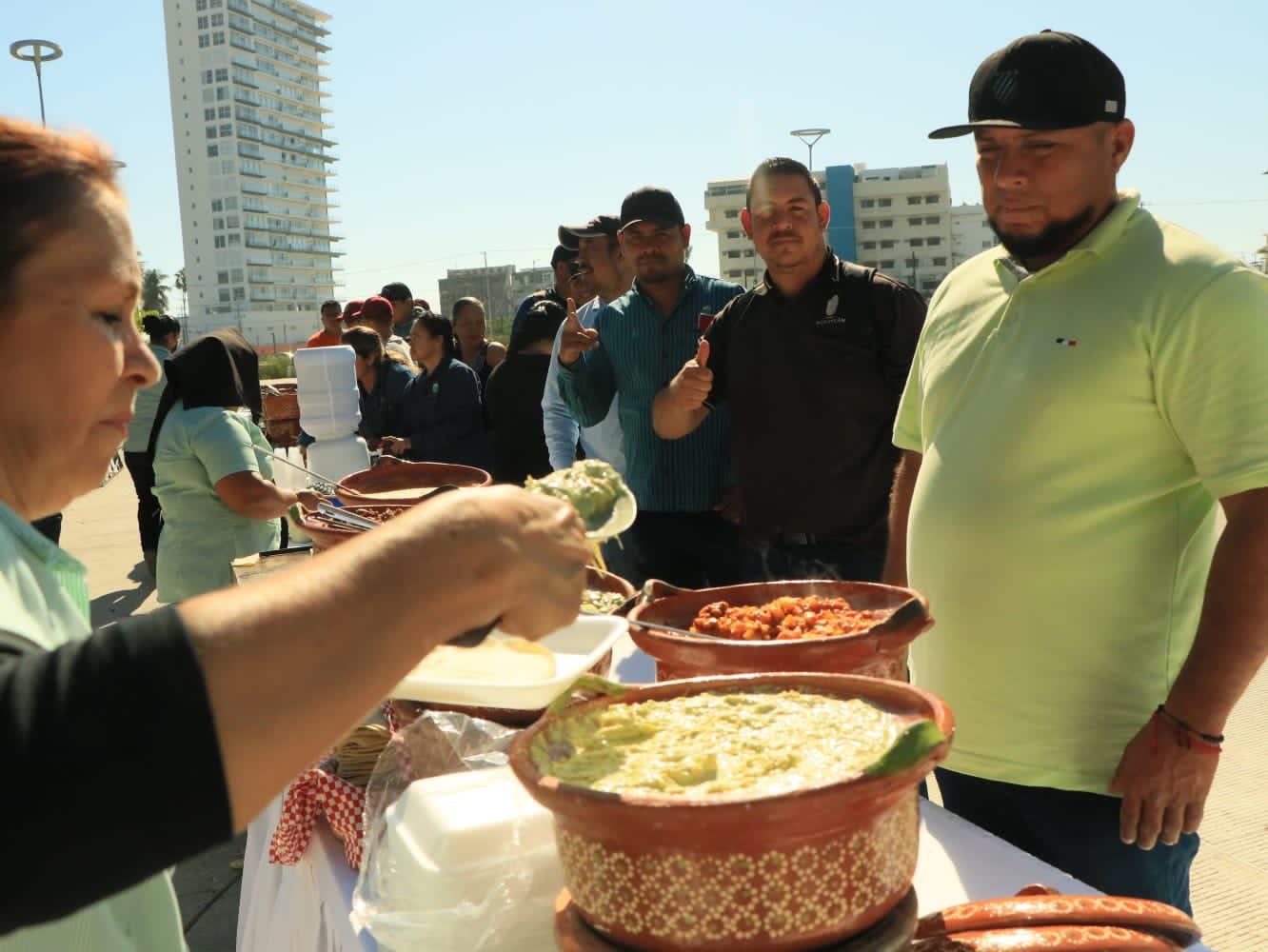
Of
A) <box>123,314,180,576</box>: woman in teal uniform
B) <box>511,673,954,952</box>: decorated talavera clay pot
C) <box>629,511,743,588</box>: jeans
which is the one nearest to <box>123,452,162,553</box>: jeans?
<box>123,314,180,576</box>: woman in teal uniform

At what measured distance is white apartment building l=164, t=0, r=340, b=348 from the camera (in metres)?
104

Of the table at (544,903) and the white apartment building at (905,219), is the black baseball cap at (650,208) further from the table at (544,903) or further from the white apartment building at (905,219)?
the white apartment building at (905,219)

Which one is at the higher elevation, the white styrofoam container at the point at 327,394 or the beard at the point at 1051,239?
the beard at the point at 1051,239

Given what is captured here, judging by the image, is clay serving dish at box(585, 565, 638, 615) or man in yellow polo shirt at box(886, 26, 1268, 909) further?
clay serving dish at box(585, 565, 638, 615)

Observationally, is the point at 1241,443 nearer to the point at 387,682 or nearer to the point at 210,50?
the point at 387,682

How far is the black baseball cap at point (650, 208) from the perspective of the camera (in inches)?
154

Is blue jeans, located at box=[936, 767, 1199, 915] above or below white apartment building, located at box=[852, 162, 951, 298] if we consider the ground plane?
below

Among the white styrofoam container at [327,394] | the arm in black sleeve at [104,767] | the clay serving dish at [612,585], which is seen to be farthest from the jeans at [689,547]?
the arm in black sleeve at [104,767]

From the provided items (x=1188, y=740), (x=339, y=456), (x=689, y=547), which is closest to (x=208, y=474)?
(x=339, y=456)

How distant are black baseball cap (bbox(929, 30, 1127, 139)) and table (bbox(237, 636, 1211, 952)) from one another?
137 centimetres

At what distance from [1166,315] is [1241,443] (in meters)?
0.27

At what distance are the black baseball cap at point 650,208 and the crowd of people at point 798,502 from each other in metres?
0.01

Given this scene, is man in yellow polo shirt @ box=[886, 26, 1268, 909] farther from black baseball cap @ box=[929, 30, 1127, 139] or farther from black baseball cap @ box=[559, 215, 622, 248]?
black baseball cap @ box=[559, 215, 622, 248]

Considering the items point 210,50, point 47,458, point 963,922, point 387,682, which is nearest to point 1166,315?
point 963,922
